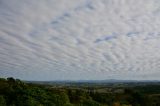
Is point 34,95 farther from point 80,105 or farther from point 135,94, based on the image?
point 135,94

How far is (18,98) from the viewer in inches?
1506

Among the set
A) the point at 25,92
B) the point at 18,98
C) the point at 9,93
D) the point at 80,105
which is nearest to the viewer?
the point at 18,98

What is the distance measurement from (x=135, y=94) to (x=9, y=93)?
57.1 meters

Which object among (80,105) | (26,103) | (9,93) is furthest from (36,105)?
(80,105)

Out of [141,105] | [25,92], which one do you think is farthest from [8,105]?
[141,105]

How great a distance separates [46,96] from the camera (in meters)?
41.1

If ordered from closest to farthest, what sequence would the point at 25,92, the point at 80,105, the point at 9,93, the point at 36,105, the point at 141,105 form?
the point at 36,105
the point at 25,92
the point at 9,93
the point at 80,105
the point at 141,105

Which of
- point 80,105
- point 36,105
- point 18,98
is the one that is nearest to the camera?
point 36,105

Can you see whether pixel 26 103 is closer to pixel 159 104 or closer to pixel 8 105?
pixel 8 105

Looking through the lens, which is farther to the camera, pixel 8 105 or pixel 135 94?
pixel 135 94

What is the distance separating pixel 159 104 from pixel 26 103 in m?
53.9

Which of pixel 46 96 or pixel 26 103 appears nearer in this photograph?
pixel 26 103

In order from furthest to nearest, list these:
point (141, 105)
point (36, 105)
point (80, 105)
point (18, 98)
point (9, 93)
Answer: point (141, 105), point (80, 105), point (9, 93), point (18, 98), point (36, 105)

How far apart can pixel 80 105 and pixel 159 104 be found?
39.8m
